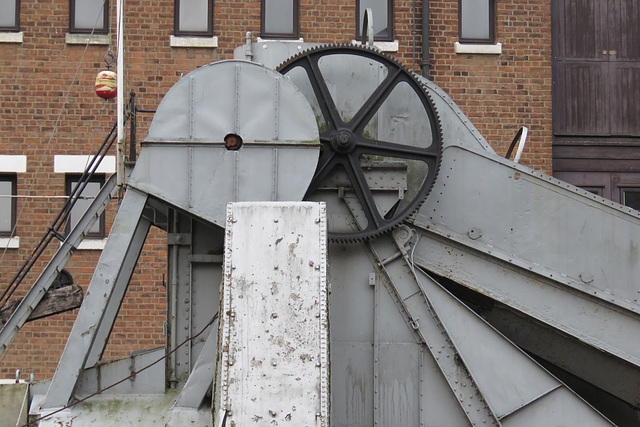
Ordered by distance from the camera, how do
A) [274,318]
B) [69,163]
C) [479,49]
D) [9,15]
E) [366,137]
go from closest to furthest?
[274,318] → [366,137] → [69,163] → [9,15] → [479,49]

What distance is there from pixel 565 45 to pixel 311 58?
10.5m

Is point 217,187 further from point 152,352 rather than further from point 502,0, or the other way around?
point 502,0

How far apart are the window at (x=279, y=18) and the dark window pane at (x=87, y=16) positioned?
8.91ft

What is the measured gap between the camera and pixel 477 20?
15.8m

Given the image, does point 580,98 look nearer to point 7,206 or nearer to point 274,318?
point 7,206

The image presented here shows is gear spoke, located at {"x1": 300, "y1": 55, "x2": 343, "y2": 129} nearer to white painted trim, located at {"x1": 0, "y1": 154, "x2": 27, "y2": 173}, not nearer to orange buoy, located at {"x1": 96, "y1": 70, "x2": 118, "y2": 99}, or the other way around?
orange buoy, located at {"x1": 96, "y1": 70, "x2": 118, "y2": 99}

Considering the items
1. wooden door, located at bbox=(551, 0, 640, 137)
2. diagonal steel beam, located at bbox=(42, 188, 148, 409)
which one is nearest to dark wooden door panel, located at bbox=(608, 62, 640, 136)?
wooden door, located at bbox=(551, 0, 640, 137)

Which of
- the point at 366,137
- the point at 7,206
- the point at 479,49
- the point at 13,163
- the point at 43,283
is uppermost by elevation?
the point at 479,49

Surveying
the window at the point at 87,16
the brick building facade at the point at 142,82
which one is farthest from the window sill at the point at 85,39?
the window at the point at 87,16

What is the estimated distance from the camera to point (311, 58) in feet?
23.3

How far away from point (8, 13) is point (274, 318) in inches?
449

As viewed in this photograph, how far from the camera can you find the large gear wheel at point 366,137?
275 inches

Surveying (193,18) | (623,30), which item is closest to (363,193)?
(193,18)

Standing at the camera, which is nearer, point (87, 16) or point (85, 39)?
point (85, 39)
